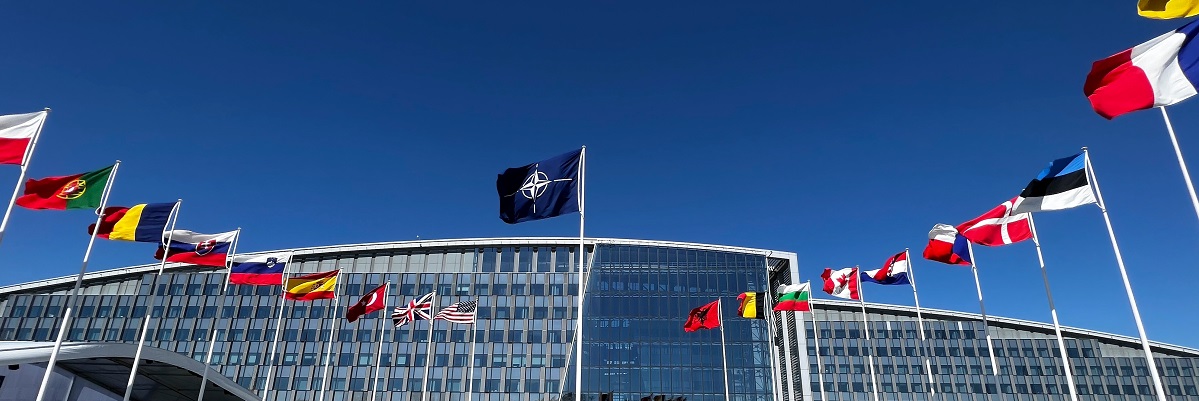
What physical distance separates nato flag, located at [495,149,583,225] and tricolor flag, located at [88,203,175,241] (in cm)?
1357

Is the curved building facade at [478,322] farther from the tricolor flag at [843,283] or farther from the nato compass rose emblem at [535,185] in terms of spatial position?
the nato compass rose emblem at [535,185]

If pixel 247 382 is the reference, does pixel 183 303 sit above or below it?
above

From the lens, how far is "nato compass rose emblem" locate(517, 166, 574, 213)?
20.3 metres

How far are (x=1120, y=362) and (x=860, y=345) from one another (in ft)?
134

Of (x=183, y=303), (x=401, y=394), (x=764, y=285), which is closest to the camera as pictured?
(x=764, y=285)

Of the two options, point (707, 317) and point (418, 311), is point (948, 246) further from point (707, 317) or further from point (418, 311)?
point (418, 311)

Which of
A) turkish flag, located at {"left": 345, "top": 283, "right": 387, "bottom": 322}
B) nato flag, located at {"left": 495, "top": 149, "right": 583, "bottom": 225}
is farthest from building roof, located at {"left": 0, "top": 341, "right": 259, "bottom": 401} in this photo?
nato flag, located at {"left": 495, "top": 149, "right": 583, "bottom": 225}

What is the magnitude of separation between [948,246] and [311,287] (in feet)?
101

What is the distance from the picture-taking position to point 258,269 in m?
33.1

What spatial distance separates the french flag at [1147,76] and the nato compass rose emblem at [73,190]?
Result: 27.8 metres

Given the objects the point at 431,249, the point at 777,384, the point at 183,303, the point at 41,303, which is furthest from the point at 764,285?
the point at 41,303

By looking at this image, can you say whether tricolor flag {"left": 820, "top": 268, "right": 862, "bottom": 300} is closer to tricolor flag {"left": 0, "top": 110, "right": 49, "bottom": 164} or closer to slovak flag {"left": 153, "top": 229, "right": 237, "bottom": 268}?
slovak flag {"left": 153, "top": 229, "right": 237, "bottom": 268}

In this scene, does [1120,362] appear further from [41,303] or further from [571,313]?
[41,303]

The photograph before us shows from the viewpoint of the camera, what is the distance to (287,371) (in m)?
77.8
